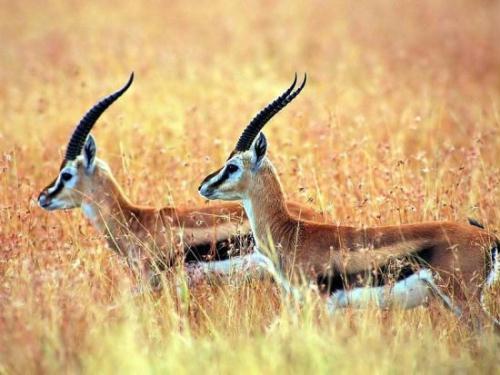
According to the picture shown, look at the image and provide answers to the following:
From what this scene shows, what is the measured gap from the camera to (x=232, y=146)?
11.5 m

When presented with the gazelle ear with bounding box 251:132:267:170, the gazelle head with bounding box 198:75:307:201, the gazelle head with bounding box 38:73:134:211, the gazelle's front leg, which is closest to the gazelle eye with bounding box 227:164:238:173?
the gazelle head with bounding box 198:75:307:201

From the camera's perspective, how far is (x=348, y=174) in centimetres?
913

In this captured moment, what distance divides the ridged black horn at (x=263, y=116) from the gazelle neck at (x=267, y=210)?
19 centimetres

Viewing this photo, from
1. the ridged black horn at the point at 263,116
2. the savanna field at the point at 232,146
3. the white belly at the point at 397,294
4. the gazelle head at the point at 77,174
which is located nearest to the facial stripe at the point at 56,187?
the gazelle head at the point at 77,174

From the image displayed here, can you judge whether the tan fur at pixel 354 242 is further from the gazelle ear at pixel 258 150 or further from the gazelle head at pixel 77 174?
the gazelle head at pixel 77 174

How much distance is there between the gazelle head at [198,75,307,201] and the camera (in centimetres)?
700

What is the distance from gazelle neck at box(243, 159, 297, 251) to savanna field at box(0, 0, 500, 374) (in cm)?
33

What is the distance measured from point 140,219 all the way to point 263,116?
1.38m

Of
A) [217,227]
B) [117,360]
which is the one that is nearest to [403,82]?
[217,227]

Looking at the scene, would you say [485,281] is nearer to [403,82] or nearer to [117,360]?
[117,360]

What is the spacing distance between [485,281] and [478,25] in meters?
15.3

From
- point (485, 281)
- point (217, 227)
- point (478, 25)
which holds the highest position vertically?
point (478, 25)

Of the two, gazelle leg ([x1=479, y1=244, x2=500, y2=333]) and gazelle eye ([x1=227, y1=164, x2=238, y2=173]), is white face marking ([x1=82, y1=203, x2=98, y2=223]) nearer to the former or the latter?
gazelle eye ([x1=227, y1=164, x2=238, y2=173])

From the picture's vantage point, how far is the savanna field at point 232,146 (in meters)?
5.43
